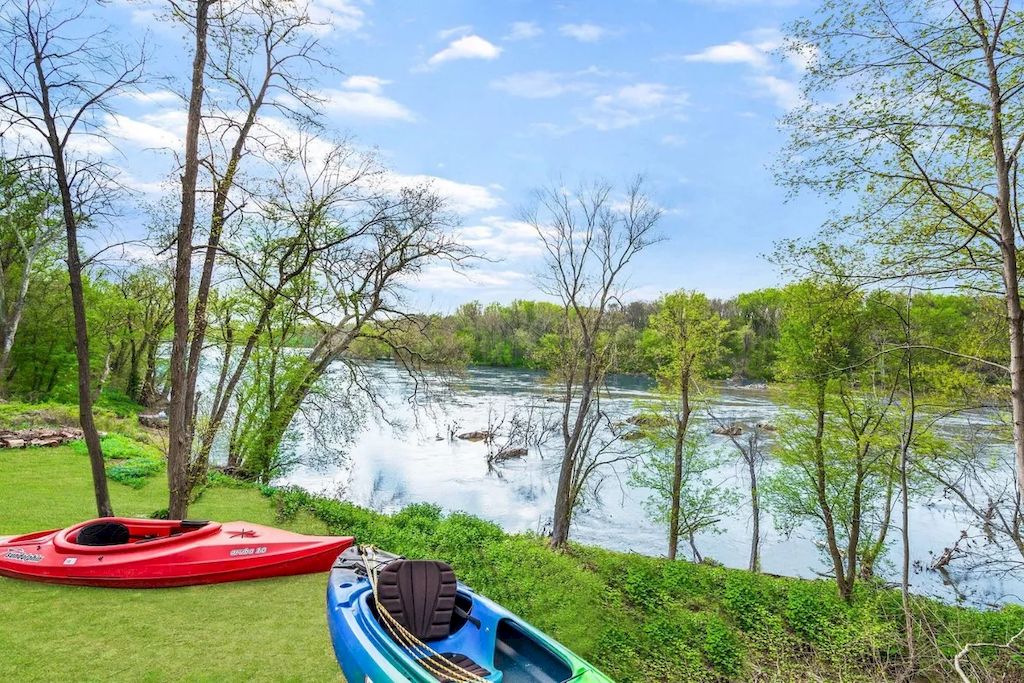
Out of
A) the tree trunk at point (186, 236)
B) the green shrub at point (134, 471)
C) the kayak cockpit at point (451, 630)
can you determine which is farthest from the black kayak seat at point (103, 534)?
the green shrub at point (134, 471)

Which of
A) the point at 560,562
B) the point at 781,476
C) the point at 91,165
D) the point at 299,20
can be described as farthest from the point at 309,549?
the point at 781,476

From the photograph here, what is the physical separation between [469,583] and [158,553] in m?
4.03

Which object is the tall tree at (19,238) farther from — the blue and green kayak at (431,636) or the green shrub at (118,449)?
the blue and green kayak at (431,636)

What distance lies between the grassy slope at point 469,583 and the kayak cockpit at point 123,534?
45 cm

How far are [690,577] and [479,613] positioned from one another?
24.3 feet

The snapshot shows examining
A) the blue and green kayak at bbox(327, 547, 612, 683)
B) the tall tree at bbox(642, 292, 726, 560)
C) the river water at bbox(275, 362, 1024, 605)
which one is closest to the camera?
the blue and green kayak at bbox(327, 547, 612, 683)

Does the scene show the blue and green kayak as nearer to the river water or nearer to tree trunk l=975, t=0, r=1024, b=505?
tree trunk l=975, t=0, r=1024, b=505

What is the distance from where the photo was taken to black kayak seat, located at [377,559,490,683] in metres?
4.91

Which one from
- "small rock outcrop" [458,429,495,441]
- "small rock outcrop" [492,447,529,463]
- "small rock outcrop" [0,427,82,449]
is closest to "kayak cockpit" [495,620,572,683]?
"small rock outcrop" [0,427,82,449]

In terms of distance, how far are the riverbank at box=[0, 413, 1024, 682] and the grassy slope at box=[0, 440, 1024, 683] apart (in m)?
0.02

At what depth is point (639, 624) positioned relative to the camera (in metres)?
8.57

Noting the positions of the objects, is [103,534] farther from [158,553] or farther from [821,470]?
[821,470]

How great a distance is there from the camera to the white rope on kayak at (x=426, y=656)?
411 cm

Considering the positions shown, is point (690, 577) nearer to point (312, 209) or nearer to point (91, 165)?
point (312, 209)
